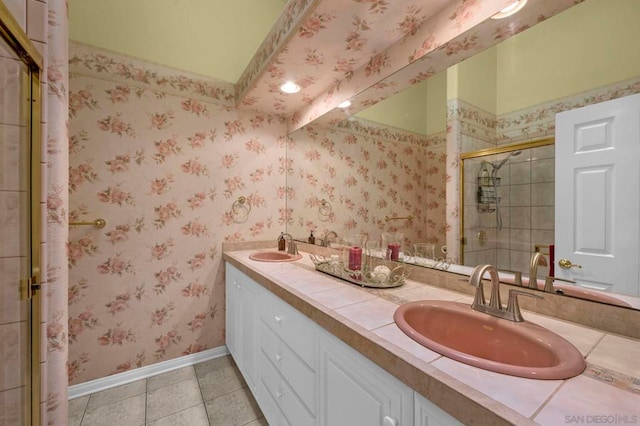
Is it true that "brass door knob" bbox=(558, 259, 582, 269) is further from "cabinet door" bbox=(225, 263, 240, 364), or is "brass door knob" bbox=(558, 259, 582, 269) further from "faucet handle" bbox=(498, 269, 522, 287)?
"cabinet door" bbox=(225, 263, 240, 364)

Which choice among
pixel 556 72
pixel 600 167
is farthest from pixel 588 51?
pixel 600 167

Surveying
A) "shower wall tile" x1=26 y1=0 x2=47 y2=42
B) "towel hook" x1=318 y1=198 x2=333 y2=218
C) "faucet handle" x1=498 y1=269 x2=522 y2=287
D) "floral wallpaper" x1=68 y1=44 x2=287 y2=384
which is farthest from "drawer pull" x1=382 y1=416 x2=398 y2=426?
"floral wallpaper" x1=68 y1=44 x2=287 y2=384

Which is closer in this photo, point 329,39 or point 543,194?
point 543,194

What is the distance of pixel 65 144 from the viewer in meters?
0.98

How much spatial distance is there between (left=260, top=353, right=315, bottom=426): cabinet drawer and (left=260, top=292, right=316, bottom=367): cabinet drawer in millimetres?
184

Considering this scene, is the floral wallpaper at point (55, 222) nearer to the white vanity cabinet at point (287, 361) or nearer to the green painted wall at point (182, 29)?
the white vanity cabinet at point (287, 361)

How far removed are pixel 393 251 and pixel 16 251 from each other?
58.7 inches

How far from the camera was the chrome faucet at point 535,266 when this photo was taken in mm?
879

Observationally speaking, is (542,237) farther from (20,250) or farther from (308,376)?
(20,250)

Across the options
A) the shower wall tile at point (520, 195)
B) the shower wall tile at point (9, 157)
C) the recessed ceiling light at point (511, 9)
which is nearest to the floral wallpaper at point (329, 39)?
the recessed ceiling light at point (511, 9)

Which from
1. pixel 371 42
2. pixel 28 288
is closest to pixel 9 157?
pixel 28 288

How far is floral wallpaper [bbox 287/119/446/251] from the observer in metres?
1.29

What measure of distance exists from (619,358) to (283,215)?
2.02 meters

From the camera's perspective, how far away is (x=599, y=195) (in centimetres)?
76
